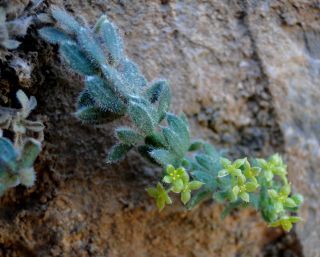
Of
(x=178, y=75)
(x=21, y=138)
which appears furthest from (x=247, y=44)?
(x=21, y=138)

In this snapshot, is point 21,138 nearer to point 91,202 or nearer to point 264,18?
point 91,202

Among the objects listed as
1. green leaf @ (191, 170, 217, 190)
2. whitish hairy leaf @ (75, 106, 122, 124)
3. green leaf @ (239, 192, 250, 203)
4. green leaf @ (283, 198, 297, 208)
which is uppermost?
whitish hairy leaf @ (75, 106, 122, 124)

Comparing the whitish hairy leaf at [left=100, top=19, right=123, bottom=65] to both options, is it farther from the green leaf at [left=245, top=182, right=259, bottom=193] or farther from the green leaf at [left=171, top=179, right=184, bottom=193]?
the green leaf at [left=245, top=182, right=259, bottom=193]

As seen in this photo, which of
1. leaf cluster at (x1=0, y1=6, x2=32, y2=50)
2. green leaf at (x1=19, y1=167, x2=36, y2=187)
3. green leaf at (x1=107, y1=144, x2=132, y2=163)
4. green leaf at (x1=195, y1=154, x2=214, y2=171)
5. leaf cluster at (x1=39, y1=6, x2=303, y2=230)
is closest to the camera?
green leaf at (x1=19, y1=167, x2=36, y2=187)

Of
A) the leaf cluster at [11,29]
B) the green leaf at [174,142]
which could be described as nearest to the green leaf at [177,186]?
the green leaf at [174,142]

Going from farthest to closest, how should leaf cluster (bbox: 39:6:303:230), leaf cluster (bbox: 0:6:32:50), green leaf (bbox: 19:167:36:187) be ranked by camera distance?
leaf cluster (bbox: 39:6:303:230) → leaf cluster (bbox: 0:6:32:50) → green leaf (bbox: 19:167:36:187)

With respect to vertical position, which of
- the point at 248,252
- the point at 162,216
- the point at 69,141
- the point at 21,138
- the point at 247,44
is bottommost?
the point at 248,252

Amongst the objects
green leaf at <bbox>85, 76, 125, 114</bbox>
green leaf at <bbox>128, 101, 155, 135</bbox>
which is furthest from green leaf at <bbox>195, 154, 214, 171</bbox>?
green leaf at <bbox>85, 76, 125, 114</bbox>
